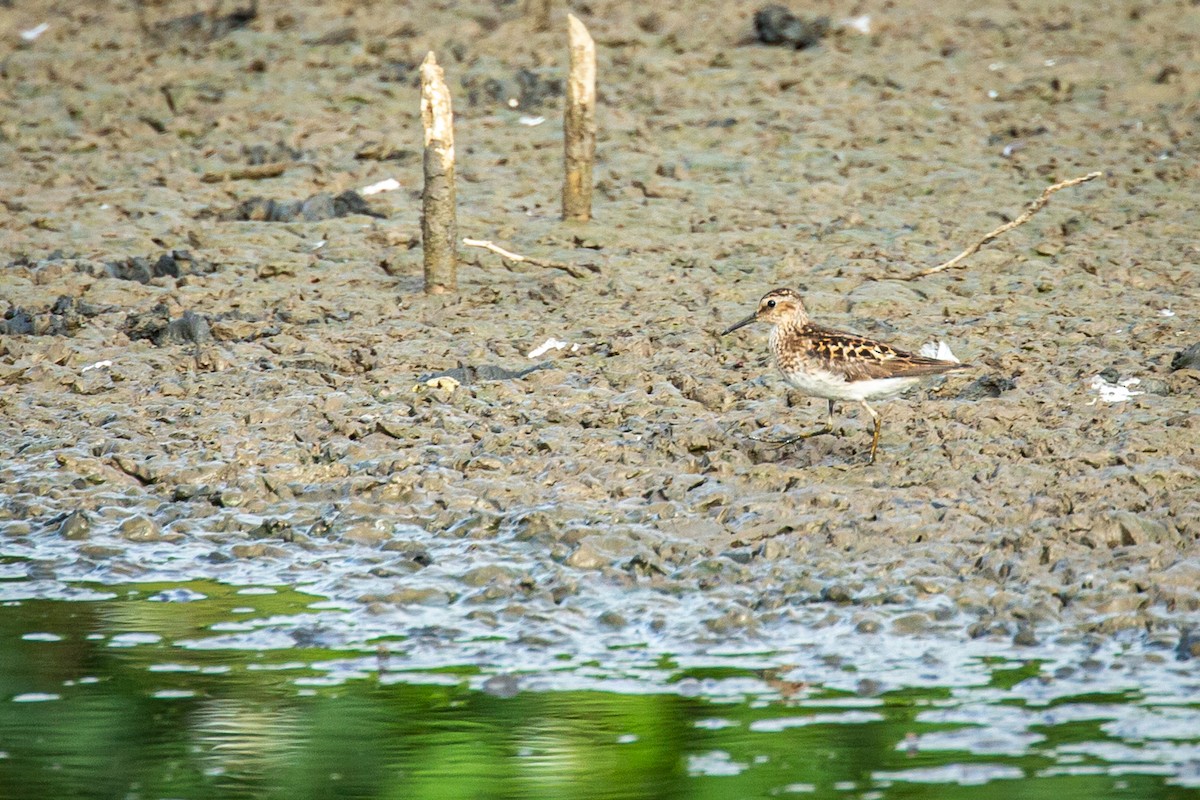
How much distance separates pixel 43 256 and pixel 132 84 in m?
4.85

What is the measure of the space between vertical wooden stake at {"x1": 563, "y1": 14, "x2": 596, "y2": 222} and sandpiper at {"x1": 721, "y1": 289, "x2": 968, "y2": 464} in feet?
13.9

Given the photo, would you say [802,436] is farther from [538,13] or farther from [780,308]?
[538,13]

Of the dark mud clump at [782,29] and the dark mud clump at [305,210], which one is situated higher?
the dark mud clump at [782,29]

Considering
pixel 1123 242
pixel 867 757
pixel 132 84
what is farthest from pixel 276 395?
pixel 132 84

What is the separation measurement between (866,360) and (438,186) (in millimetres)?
4060

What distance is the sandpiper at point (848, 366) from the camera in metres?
8.95

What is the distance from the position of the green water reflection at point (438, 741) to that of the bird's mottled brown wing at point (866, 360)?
7.98ft

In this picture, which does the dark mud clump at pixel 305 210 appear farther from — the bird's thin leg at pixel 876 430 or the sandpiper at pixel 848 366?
the bird's thin leg at pixel 876 430

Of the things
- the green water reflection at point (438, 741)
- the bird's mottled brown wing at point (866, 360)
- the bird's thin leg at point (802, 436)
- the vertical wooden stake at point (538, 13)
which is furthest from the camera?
the vertical wooden stake at point (538, 13)

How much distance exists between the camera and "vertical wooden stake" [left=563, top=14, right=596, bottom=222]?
1293 centimetres

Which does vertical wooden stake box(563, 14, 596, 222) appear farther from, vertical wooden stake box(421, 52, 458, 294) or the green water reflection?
the green water reflection

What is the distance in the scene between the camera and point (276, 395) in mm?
10484

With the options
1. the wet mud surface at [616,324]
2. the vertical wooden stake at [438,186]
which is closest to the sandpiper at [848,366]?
the wet mud surface at [616,324]

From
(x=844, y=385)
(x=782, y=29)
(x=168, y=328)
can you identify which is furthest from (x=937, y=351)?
(x=782, y=29)
